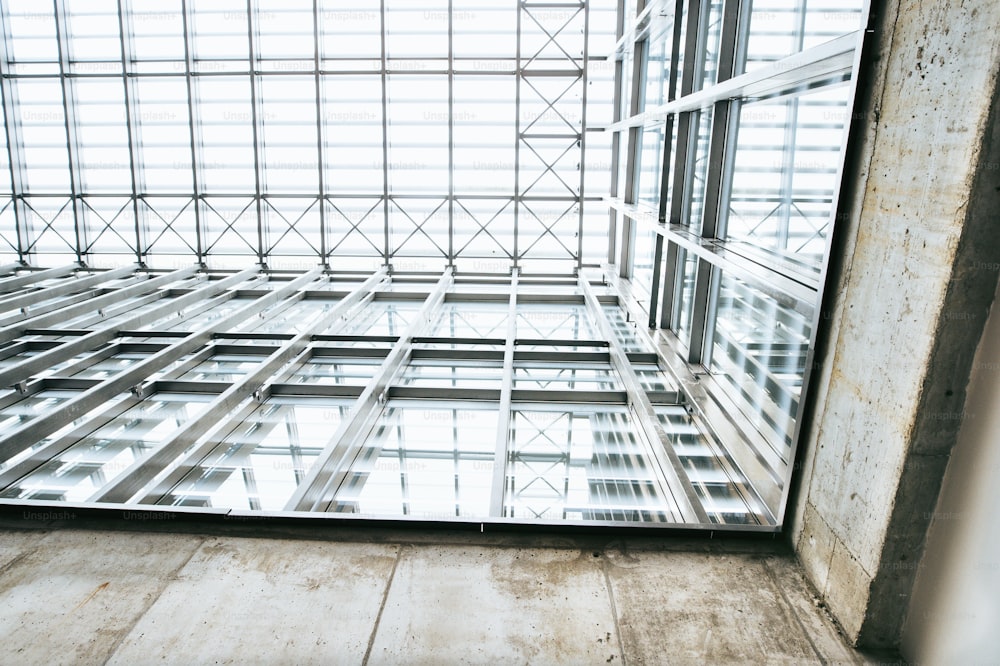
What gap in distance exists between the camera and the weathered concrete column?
2.76 metres

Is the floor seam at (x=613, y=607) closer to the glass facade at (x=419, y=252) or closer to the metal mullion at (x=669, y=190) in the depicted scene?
the glass facade at (x=419, y=252)

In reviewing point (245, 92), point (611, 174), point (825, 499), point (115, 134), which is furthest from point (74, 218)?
point (825, 499)

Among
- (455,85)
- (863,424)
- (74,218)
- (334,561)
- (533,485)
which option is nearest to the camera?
(863,424)

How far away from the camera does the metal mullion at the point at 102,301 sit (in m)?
8.62

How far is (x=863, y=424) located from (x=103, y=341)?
9.04 metres

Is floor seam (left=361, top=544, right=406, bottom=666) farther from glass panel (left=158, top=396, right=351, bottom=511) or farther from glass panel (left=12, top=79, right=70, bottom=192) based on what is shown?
glass panel (left=12, top=79, right=70, bottom=192)

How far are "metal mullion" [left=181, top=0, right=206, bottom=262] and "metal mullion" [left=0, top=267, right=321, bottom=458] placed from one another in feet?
13.8

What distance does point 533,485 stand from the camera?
19.2ft

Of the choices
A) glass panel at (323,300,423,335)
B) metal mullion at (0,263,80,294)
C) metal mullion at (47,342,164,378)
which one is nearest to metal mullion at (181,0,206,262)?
metal mullion at (0,263,80,294)

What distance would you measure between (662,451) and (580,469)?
1.00 meters

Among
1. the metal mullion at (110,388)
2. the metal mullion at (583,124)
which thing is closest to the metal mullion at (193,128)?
the metal mullion at (110,388)

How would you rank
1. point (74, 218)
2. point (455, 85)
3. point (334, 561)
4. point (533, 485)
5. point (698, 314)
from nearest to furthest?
1. point (334, 561)
2. point (533, 485)
3. point (698, 314)
4. point (455, 85)
5. point (74, 218)

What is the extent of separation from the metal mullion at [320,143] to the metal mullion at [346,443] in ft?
17.5

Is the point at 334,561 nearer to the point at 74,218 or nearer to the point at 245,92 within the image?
the point at 245,92
